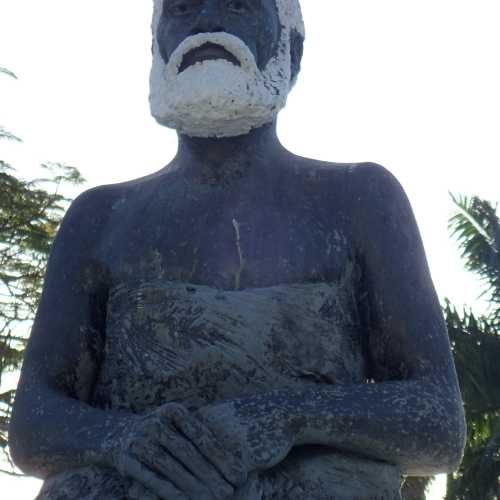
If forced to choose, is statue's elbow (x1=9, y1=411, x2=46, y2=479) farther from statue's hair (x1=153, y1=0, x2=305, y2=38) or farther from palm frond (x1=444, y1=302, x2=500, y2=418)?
palm frond (x1=444, y1=302, x2=500, y2=418)

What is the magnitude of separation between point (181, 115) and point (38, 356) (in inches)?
40.7

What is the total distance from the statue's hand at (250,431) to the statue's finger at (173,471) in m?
0.15

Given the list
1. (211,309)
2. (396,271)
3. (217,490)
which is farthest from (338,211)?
(217,490)

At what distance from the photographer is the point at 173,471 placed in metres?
3.79

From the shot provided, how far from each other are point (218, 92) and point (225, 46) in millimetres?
184

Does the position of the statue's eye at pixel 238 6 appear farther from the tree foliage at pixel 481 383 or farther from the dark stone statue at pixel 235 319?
the tree foliage at pixel 481 383

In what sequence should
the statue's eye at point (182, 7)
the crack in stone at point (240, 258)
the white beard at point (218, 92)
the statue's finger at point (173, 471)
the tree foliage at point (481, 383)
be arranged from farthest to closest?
the tree foliage at point (481, 383) → the statue's eye at point (182, 7) → the white beard at point (218, 92) → the crack in stone at point (240, 258) → the statue's finger at point (173, 471)

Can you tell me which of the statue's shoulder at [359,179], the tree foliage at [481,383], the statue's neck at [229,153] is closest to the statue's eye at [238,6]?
the statue's neck at [229,153]

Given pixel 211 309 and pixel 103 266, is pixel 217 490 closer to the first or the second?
pixel 211 309

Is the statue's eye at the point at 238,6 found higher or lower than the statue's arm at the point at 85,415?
higher

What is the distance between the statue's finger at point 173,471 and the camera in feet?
12.4

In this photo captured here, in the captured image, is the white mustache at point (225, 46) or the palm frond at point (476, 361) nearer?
the white mustache at point (225, 46)

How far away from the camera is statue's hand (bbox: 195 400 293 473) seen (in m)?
3.87

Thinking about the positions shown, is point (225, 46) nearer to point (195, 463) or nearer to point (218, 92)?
point (218, 92)
